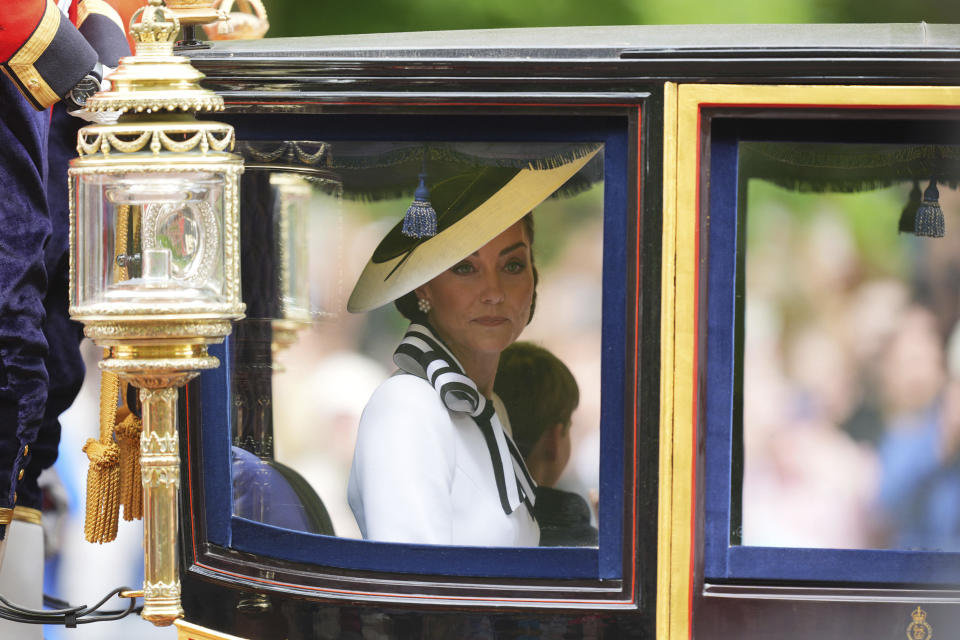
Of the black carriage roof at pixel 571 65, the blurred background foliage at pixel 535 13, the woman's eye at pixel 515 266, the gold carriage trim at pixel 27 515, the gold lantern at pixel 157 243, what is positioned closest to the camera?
the gold lantern at pixel 157 243

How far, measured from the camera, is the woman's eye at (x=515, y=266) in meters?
2.04

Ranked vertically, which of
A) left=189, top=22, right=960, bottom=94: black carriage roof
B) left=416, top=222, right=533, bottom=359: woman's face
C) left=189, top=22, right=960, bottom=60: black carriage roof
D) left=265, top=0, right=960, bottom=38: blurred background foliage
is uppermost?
left=265, top=0, right=960, bottom=38: blurred background foliage

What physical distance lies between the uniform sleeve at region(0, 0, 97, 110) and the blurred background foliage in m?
3.44

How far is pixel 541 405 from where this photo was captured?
6.76 feet

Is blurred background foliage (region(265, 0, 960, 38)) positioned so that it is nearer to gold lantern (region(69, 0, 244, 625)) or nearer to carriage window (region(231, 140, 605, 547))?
carriage window (region(231, 140, 605, 547))

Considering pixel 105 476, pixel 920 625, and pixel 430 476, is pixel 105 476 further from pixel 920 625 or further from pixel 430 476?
pixel 920 625

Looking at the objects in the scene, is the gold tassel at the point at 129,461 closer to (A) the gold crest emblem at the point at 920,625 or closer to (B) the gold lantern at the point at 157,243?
(B) the gold lantern at the point at 157,243

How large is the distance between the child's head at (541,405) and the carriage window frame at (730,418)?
22 centimetres

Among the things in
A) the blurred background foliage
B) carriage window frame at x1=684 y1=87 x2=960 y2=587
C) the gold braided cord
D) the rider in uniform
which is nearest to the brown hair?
carriage window frame at x1=684 y1=87 x2=960 y2=587

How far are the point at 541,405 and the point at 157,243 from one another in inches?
26.4

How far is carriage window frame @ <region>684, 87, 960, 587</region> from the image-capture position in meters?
2.00

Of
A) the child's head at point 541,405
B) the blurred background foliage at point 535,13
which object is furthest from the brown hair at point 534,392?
the blurred background foliage at point 535,13

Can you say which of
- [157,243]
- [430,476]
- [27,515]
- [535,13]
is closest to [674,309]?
[430,476]

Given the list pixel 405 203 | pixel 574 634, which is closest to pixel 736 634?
pixel 574 634
